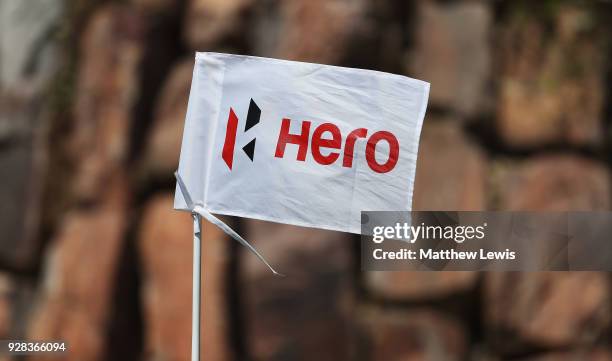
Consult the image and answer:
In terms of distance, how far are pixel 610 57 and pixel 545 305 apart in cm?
190

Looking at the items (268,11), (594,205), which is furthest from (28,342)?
(594,205)

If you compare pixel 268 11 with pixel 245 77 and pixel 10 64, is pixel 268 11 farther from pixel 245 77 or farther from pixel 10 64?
pixel 245 77

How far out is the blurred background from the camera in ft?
21.5

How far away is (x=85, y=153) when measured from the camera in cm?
751

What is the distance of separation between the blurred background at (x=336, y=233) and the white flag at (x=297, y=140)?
293 cm

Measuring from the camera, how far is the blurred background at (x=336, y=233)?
657 cm
